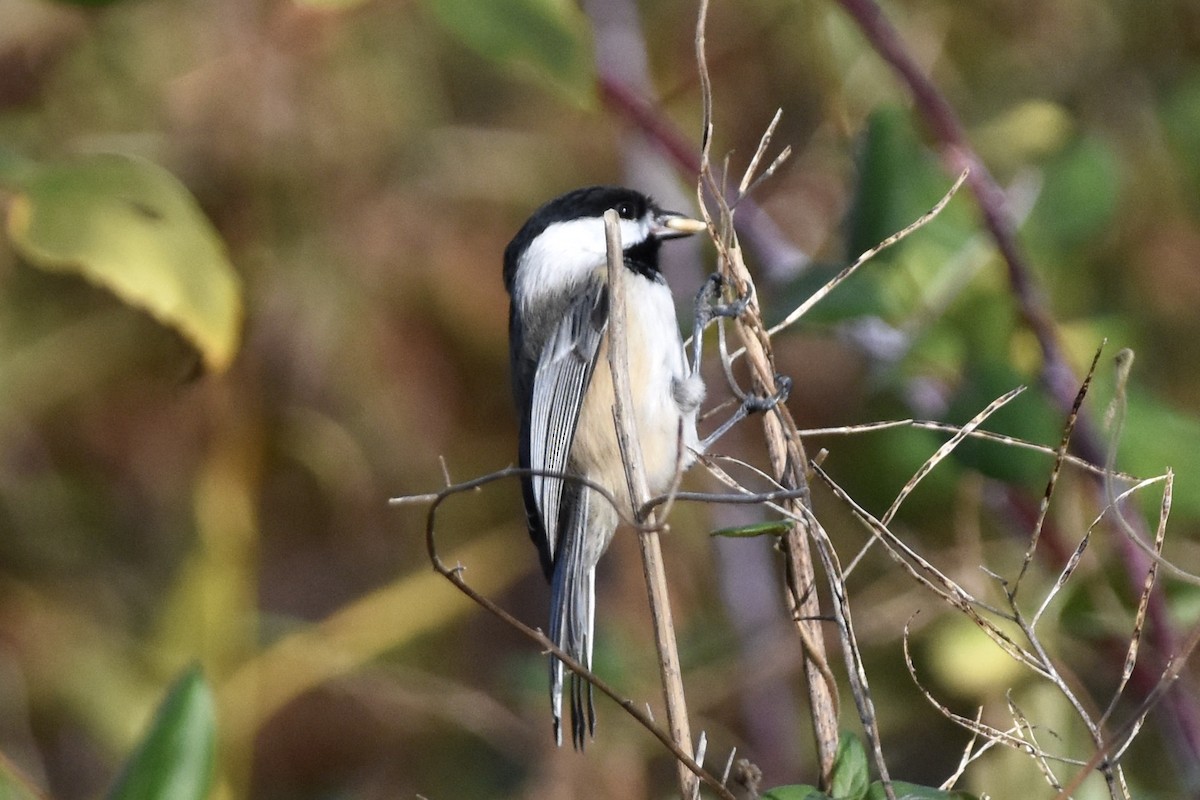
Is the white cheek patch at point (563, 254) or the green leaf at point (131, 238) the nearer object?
the green leaf at point (131, 238)

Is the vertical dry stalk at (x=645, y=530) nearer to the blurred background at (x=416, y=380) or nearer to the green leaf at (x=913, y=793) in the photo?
the green leaf at (x=913, y=793)

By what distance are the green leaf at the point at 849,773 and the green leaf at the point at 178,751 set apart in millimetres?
664

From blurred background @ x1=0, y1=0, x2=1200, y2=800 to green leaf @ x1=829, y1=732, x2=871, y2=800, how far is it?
3.62 feet

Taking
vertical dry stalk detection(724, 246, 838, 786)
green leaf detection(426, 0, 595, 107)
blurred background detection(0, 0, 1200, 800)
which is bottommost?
blurred background detection(0, 0, 1200, 800)

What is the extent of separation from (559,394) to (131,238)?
0.74m

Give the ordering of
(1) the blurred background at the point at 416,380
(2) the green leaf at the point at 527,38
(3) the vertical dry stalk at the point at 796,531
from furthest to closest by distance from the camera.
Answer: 1. (1) the blurred background at the point at 416,380
2. (2) the green leaf at the point at 527,38
3. (3) the vertical dry stalk at the point at 796,531

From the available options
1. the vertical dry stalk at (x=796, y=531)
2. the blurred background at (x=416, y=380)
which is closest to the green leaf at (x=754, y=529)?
the vertical dry stalk at (x=796, y=531)

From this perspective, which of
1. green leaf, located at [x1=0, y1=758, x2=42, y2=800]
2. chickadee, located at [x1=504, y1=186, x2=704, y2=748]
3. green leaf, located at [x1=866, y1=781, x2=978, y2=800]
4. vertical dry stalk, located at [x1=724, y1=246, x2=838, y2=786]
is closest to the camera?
green leaf, located at [x1=866, y1=781, x2=978, y2=800]

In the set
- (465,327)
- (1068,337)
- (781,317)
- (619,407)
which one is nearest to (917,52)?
(1068,337)

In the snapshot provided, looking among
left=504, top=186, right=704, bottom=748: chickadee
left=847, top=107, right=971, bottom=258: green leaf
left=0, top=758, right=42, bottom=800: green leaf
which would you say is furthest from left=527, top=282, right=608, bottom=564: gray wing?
left=0, top=758, right=42, bottom=800: green leaf

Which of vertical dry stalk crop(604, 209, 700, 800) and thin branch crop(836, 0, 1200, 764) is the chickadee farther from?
vertical dry stalk crop(604, 209, 700, 800)

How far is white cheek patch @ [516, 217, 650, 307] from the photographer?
6.92ft

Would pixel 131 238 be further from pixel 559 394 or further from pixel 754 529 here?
pixel 754 529

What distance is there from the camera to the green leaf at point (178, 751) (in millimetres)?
1246
